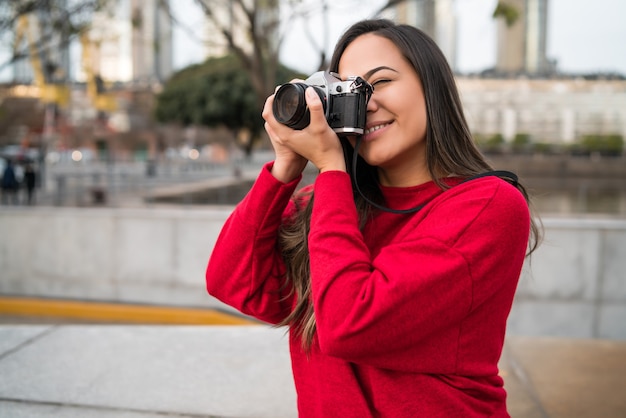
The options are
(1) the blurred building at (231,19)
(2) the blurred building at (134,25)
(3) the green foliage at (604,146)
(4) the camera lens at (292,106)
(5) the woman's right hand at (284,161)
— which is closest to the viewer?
(4) the camera lens at (292,106)

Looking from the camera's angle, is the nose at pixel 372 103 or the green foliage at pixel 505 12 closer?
the nose at pixel 372 103

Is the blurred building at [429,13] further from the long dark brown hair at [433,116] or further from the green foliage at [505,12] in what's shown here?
the long dark brown hair at [433,116]

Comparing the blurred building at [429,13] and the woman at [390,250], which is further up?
the blurred building at [429,13]

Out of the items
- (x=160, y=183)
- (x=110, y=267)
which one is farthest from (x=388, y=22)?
(x=160, y=183)

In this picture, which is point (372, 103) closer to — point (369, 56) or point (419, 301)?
point (369, 56)

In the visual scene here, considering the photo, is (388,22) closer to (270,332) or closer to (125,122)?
(270,332)

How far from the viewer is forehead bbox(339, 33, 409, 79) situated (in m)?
1.16

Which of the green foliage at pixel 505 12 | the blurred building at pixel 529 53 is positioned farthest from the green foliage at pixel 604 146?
the green foliage at pixel 505 12

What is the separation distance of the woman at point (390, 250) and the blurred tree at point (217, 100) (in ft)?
74.8

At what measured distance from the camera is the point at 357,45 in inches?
47.6

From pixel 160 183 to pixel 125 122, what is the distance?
51789 mm

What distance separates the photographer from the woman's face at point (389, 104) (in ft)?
3.77

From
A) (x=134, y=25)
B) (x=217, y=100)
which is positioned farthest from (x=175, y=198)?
(x=217, y=100)

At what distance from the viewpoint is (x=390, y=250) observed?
1.05 meters
